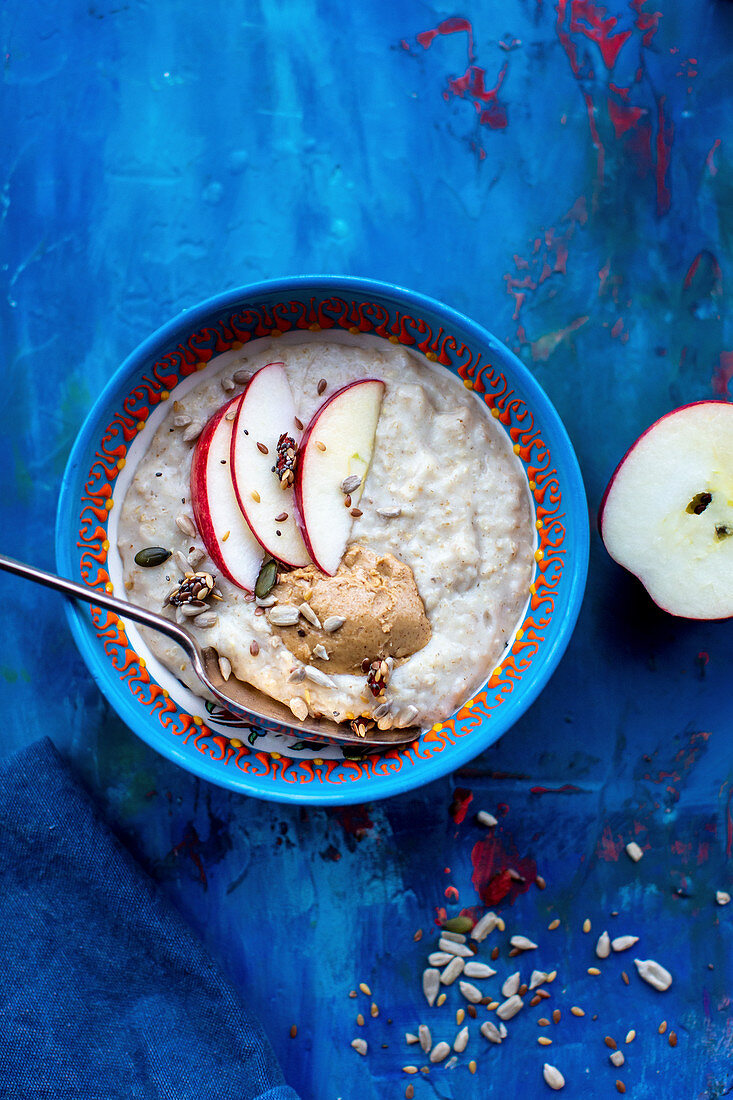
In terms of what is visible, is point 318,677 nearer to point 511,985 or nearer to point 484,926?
point 484,926

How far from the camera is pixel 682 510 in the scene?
6.98ft

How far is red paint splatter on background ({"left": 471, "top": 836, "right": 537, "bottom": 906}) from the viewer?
2410 millimetres

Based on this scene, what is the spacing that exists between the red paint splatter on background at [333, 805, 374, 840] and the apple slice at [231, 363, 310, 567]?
78cm

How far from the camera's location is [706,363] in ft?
7.82

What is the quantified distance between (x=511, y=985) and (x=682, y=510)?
1.51 meters

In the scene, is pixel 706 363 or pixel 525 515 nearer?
pixel 525 515

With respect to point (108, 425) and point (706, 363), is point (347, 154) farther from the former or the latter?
point (706, 363)

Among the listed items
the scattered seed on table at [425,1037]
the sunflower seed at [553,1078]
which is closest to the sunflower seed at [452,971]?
the scattered seed on table at [425,1037]

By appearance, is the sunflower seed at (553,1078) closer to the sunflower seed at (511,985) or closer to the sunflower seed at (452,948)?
the sunflower seed at (511,985)

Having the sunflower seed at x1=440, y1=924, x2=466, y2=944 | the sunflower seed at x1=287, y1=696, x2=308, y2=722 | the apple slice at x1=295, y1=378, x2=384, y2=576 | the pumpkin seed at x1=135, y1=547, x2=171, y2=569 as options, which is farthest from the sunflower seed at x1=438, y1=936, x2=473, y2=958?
the pumpkin seed at x1=135, y1=547, x2=171, y2=569

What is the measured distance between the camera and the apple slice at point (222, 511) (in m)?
2.10

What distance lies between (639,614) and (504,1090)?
4.85 ft

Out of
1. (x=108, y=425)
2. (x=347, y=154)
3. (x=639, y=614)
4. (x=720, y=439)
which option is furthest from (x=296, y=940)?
(x=347, y=154)

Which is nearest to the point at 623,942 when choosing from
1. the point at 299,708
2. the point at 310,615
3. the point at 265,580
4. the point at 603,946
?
the point at 603,946
